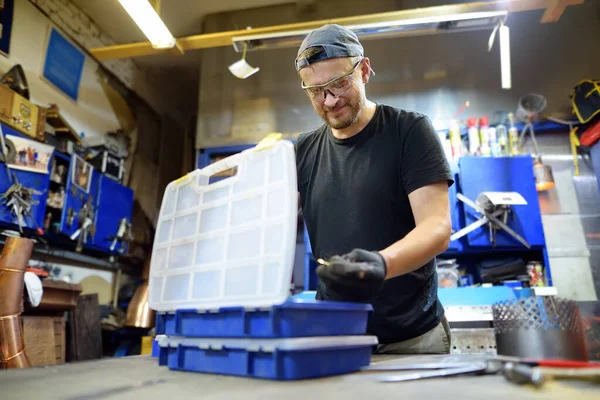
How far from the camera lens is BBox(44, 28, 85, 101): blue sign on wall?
3422 millimetres

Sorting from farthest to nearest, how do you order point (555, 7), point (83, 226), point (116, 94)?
point (116, 94)
point (83, 226)
point (555, 7)

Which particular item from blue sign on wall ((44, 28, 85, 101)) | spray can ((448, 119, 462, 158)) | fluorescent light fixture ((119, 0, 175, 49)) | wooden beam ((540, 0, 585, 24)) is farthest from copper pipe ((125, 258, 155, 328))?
wooden beam ((540, 0, 585, 24))

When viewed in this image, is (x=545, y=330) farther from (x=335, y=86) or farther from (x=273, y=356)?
(x=335, y=86)

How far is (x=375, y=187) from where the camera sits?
114 cm

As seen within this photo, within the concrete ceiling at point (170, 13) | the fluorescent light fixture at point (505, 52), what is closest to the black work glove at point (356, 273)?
the fluorescent light fixture at point (505, 52)

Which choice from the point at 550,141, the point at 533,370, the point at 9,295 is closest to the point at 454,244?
the point at 550,141

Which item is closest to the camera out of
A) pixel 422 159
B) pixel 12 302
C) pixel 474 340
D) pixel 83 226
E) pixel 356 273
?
pixel 356 273

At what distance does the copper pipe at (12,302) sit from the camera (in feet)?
6.98

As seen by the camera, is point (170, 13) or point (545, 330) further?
point (170, 13)

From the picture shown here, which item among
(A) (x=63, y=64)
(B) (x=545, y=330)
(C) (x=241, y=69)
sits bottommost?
(B) (x=545, y=330)

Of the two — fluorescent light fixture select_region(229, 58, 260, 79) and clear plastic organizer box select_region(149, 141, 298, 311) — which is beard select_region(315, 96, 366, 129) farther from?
fluorescent light fixture select_region(229, 58, 260, 79)

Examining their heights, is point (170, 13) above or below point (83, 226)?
above

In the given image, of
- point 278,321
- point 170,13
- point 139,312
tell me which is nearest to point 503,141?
point 278,321

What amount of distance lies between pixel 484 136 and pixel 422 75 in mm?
813
